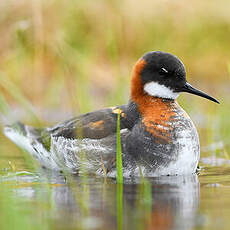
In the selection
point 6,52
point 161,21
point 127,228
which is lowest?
point 127,228

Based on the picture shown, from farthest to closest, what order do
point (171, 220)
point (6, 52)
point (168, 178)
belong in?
point (6, 52) < point (168, 178) < point (171, 220)

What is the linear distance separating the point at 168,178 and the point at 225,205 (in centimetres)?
141

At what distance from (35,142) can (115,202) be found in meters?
2.91

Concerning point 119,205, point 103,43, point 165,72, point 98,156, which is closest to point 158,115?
point 165,72

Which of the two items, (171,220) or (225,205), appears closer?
(171,220)

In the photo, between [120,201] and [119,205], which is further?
[120,201]

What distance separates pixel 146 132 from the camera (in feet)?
20.7

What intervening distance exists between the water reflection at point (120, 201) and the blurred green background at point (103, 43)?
4610 mm

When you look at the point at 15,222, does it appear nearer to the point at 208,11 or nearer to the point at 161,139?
the point at 161,139

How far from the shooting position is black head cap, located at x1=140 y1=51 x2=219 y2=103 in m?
6.43

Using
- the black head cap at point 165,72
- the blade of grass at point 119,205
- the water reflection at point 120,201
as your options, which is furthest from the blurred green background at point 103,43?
the blade of grass at point 119,205

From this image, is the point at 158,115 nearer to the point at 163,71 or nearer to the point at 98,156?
the point at 163,71

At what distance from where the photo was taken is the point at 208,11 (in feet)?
42.7

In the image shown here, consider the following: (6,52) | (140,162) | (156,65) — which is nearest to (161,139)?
(140,162)
